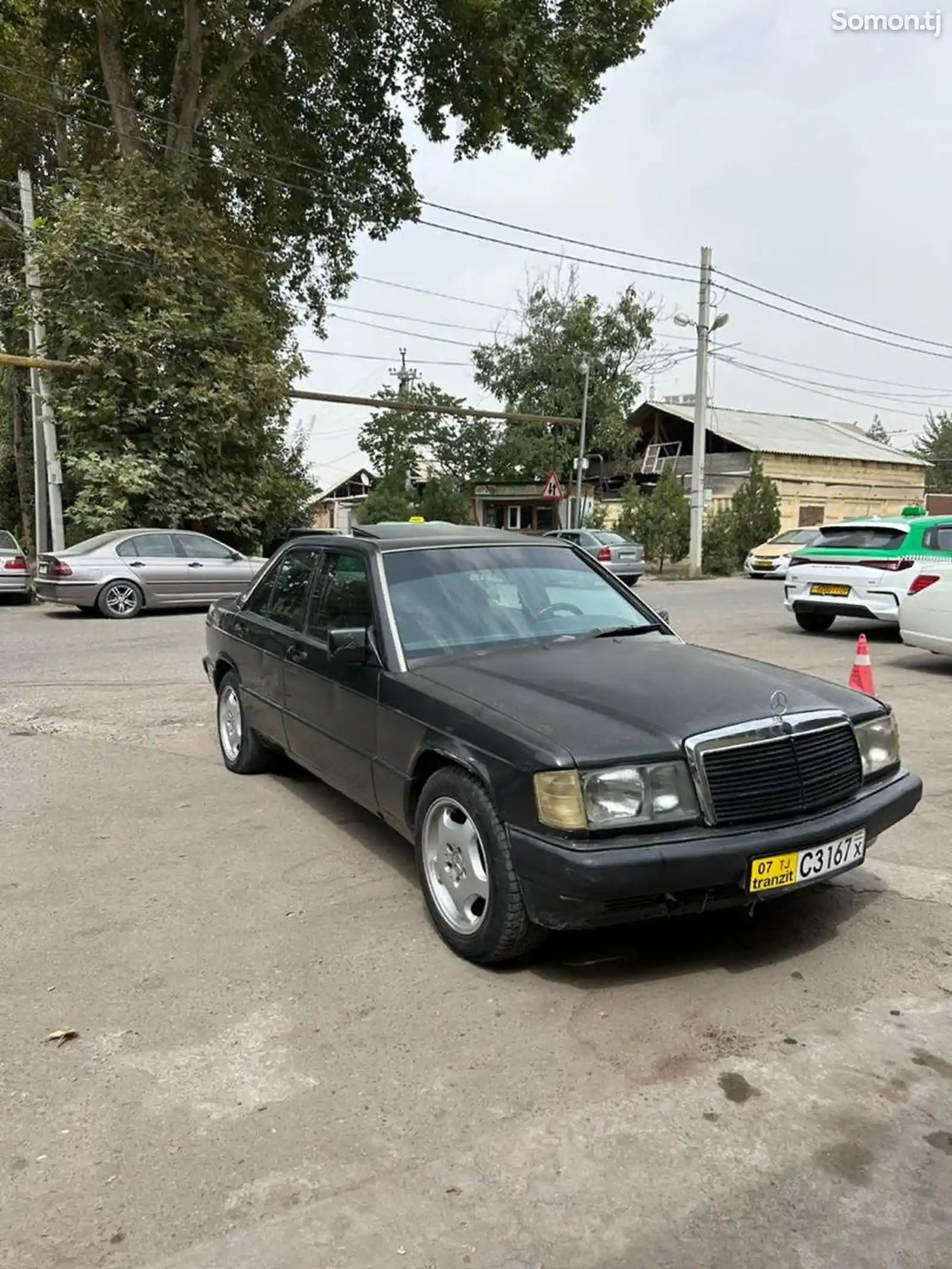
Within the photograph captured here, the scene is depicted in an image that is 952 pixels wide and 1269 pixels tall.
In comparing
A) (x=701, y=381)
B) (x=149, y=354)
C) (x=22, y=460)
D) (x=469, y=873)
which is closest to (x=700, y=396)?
(x=701, y=381)

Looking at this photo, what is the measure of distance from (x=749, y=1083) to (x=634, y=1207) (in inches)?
25.2

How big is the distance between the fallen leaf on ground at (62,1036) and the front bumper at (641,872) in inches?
59.6

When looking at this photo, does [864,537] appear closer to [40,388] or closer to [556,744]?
[556,744]

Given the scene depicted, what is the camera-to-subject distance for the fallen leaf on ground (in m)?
2.95

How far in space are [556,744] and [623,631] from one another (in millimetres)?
1606

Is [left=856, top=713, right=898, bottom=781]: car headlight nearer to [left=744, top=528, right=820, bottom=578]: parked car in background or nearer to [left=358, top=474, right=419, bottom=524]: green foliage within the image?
[left=744, top=528, right=820, bottom=578]: parked car in background

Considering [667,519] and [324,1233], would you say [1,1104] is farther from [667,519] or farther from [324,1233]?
[667,519]

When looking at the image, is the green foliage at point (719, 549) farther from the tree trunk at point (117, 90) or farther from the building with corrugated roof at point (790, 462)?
the tree trunk at point (117, 90)

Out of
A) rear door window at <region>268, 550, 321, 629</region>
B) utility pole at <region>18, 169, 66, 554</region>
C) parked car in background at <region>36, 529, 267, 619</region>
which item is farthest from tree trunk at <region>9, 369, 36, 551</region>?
rear door window at <region>268, 550, 321, 629</region>

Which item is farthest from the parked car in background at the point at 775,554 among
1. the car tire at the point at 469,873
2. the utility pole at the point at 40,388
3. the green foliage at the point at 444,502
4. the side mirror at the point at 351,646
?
the car tire at the point at 469,873

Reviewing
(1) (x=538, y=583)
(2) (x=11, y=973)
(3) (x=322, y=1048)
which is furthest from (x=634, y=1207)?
(1) (x=538, y=583)

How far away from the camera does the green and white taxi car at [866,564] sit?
1152cm

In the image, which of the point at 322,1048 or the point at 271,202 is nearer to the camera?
the point at 322,1048

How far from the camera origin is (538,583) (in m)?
4.74
